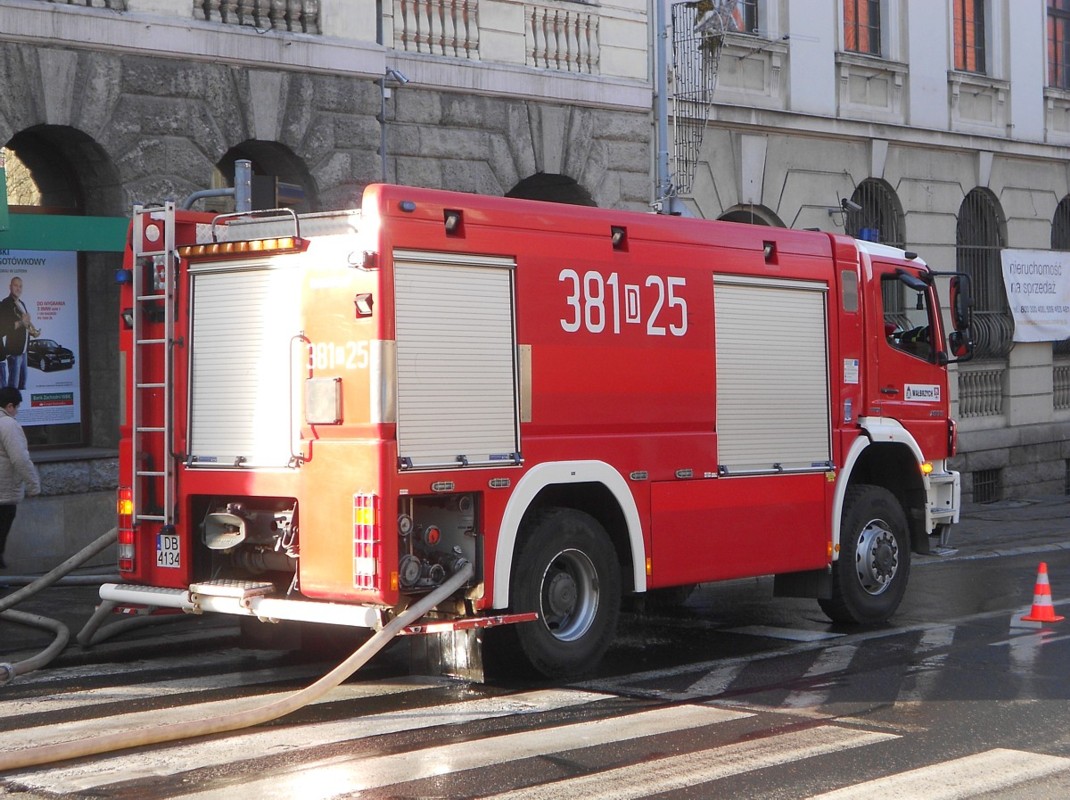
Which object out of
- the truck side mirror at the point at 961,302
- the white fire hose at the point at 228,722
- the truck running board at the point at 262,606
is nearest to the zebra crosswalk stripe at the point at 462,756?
the white fire hose at the point at 228,722

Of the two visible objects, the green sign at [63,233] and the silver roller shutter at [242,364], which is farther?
the green sign at [63,233]

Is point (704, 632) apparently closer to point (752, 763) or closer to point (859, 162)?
point (752, 763)

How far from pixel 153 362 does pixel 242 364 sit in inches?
31.3

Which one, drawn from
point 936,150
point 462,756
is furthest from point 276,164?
point 936,150

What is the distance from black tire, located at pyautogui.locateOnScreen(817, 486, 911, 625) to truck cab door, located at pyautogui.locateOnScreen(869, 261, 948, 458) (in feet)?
2.26

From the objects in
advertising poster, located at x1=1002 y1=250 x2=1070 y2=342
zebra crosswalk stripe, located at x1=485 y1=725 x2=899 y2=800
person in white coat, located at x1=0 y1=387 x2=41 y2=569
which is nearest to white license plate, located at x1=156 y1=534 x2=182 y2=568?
zebra crosswalk stripe, located at x1=485 y1=725 x2=899 y2=800

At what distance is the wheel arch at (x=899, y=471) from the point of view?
38.7ft

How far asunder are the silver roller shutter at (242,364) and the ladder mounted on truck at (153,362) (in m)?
0.15

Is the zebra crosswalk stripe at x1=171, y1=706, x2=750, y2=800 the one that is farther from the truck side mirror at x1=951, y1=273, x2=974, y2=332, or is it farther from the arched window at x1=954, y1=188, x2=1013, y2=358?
the arched window at x1=954, y1=188, x2=1013, y2=358

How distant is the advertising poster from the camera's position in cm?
2506

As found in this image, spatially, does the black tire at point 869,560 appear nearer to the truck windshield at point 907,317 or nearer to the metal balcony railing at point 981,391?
the truck windshield at point 907,317

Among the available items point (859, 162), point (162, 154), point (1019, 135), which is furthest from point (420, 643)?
point (1019, 135)

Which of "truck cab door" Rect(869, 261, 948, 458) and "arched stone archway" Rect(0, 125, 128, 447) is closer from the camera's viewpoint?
"truck cab door" Rect(869, 261, 948, 458)

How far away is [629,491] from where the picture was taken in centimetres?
950
